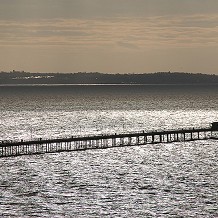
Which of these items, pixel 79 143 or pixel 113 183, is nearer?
pixel 113 183

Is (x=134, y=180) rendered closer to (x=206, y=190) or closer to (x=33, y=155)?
(x=206, y=190)

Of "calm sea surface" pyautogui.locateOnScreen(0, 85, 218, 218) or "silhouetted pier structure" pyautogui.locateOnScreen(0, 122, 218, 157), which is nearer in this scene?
"calm sea surface" pyautogui.locateOnScreen(0, 85, 218, 218)

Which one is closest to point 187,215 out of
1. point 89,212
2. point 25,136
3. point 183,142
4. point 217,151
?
point 89,212

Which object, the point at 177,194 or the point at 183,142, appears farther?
the point at 183,142

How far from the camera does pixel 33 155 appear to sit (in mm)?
140875

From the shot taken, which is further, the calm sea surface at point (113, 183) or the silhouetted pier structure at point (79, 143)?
the silhouetted pier structure at point (79, 143)

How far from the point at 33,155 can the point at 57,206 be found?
51.5 meters

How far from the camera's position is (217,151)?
147 meters

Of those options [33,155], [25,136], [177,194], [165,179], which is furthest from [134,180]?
[25,136]

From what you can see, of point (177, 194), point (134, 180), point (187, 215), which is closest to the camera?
point (187, 215)

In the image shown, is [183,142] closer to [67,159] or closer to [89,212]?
[67,159]

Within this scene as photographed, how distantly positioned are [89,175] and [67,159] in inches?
816

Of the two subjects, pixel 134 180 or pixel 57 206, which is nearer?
pixel 57 206

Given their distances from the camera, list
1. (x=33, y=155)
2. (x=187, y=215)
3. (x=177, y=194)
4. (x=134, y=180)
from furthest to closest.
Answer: (x=33, y=155), (x=134, y=180), (x=177, y=194), (x=187, y=215)
